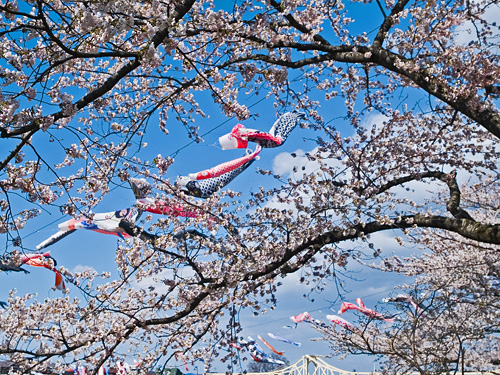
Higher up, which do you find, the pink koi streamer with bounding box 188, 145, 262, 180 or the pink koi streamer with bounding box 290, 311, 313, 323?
the pink koi streamer with bounding box 188, 145, 262, 180

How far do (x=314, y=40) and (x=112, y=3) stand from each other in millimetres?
3002

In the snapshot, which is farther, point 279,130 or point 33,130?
point 279,130

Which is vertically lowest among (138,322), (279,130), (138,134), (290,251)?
(138,322)

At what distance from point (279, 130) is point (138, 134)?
4940 millimetres

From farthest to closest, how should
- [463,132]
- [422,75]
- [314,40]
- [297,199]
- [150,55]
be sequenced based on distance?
[463,132]
[297,199]
[314,40]
[422,75]
[150,55]

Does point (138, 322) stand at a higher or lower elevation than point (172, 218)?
lower

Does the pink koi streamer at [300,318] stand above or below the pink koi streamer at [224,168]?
below

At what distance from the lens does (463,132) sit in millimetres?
6934

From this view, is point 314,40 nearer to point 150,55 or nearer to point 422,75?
point 422,75

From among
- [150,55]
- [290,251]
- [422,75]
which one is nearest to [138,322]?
[290,251]

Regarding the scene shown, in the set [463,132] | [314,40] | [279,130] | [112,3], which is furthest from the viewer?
[279,130]

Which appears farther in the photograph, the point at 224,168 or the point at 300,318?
the point at 300,318

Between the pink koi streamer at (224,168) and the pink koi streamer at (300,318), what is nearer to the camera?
the pink koi streamer at (224,168)

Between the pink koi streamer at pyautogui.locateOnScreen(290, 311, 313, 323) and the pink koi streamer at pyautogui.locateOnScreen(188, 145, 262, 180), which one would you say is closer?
the pink koi streamer at pyautogui.locateOnScreen(188, 145, 262, 180)
